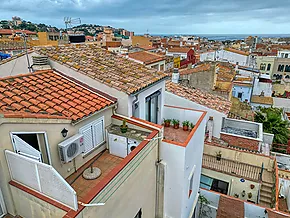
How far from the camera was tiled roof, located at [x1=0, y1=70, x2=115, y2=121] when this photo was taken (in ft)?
17.2

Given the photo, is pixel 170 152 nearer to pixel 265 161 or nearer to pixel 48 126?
pixel 48 126

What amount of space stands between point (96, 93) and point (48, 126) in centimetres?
235

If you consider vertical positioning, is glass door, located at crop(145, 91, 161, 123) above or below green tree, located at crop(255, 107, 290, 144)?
above

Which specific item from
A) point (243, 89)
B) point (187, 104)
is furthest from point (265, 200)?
point (243, 89)

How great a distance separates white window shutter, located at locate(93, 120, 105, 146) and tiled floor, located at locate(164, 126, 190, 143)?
Result: 2751 mm

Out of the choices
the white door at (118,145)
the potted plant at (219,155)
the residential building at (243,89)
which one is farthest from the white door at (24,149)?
the residential building at (243,89)

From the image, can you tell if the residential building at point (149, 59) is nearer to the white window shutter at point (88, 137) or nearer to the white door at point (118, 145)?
the white door at point (118, 145)

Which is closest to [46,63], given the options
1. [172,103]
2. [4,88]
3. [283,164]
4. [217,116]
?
[4,88]

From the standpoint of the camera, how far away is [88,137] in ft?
21.4

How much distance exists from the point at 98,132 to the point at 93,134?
0.78 ft

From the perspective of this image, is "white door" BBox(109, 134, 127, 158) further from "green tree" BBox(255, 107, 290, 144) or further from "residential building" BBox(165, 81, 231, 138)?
"green tree" BBox(255, 107, 290, 144)

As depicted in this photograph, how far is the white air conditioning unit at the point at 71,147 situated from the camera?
543cm

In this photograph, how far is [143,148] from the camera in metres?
5.96

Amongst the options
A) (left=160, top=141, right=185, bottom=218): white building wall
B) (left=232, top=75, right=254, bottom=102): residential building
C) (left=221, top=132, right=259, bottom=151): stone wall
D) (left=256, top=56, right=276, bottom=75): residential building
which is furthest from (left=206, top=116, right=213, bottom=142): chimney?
(left=256, top=56, right=276, bottom=75): residential building
